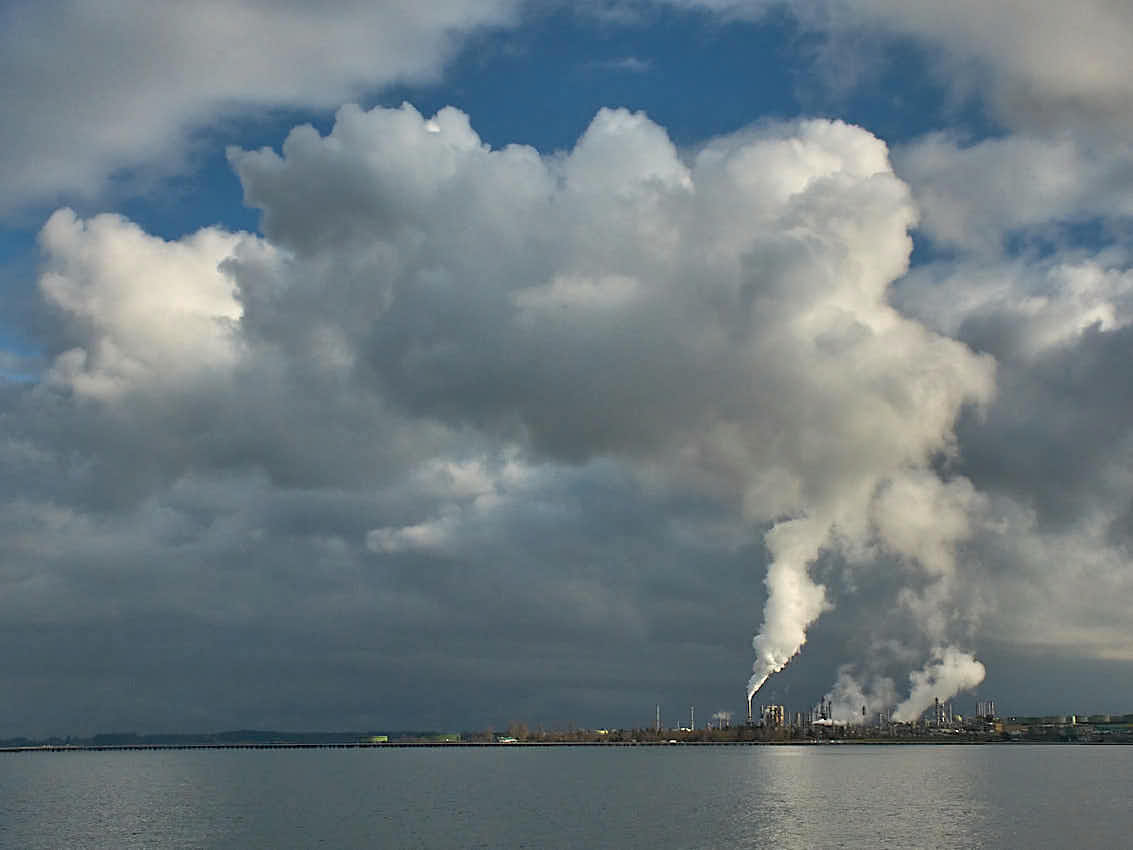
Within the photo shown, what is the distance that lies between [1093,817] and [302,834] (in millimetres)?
109357

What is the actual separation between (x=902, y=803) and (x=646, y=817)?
161 feet

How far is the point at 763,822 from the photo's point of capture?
162 meters

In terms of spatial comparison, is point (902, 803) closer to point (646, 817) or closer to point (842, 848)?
point (646, 817)

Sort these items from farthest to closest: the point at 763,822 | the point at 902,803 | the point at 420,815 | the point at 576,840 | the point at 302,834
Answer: the point at 902,803, the point at 420,815, the point at 763,822, the point at 302,834, the point at 576,840

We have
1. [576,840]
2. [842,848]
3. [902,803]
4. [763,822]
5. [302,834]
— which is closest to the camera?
[842,848]

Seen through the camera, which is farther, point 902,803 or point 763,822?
point 902,803

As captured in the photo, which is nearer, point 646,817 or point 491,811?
point 646,817

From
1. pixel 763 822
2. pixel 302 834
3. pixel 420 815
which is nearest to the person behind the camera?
pixel 302 834

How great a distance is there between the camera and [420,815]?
178625mm

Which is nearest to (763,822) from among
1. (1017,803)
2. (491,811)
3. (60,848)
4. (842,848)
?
(842,848)

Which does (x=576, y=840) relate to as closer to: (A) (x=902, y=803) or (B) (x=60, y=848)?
(B) (x=60, y=848)

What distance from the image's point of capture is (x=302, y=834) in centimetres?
15238

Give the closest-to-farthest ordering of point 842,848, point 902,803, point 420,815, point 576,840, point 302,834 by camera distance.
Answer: point 842,848 → point 576,840 → point 302,834 → point 420,815 → point 902,803

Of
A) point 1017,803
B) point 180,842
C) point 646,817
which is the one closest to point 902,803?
point 1017,803
